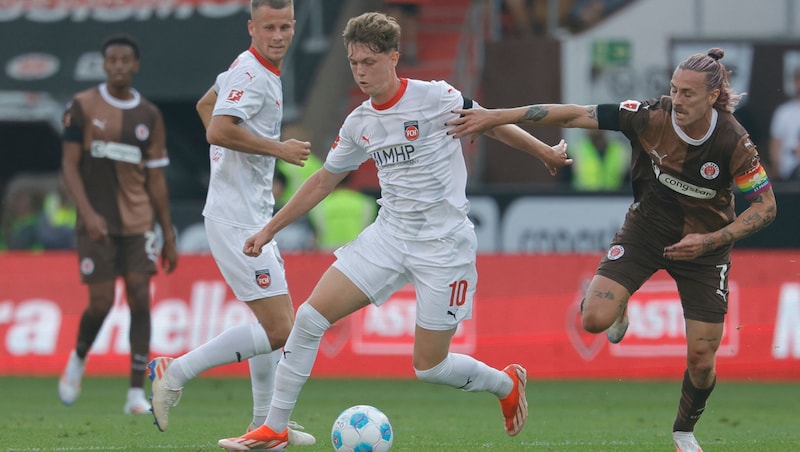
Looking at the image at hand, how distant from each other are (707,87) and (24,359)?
30.1 feet

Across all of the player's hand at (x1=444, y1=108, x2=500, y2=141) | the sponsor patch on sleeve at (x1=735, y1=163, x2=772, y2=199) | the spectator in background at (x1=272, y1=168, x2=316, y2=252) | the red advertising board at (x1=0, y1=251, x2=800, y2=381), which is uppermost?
the player's hand at (x1=444, y1=108, x2=500, y2=141)

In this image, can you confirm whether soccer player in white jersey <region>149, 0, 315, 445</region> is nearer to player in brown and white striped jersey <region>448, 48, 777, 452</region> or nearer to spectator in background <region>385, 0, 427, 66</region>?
player in brown and white striped jersey <region>448, 48, 777, 452</region>

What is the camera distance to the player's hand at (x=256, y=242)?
796 cm

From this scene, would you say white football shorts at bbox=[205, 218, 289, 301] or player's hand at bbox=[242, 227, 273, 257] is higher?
player's hand at bbox=[242, 227, 273, 257]

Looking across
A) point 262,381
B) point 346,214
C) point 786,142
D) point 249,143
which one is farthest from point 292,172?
point 249,143

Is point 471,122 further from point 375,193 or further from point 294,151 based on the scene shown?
point 375,193

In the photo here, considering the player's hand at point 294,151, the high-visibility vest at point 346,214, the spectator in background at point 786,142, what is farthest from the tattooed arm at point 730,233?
the spectator in background at point 786,142

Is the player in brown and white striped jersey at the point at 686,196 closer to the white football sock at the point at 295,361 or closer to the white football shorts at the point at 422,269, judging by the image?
the white football shorts at the point at 422,269

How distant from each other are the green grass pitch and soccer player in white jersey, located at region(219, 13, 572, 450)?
2.96ft

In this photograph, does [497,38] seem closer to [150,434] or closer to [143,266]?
[143,266]

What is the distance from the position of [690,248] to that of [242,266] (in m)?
2.80

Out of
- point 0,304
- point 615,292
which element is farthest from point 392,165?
point 0,304

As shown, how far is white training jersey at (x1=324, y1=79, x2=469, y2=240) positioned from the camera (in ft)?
26.4

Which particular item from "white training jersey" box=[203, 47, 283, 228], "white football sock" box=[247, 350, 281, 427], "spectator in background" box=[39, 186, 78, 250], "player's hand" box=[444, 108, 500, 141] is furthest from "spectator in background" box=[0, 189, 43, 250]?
"player's hand" box=[444, 108, 500, 141]
